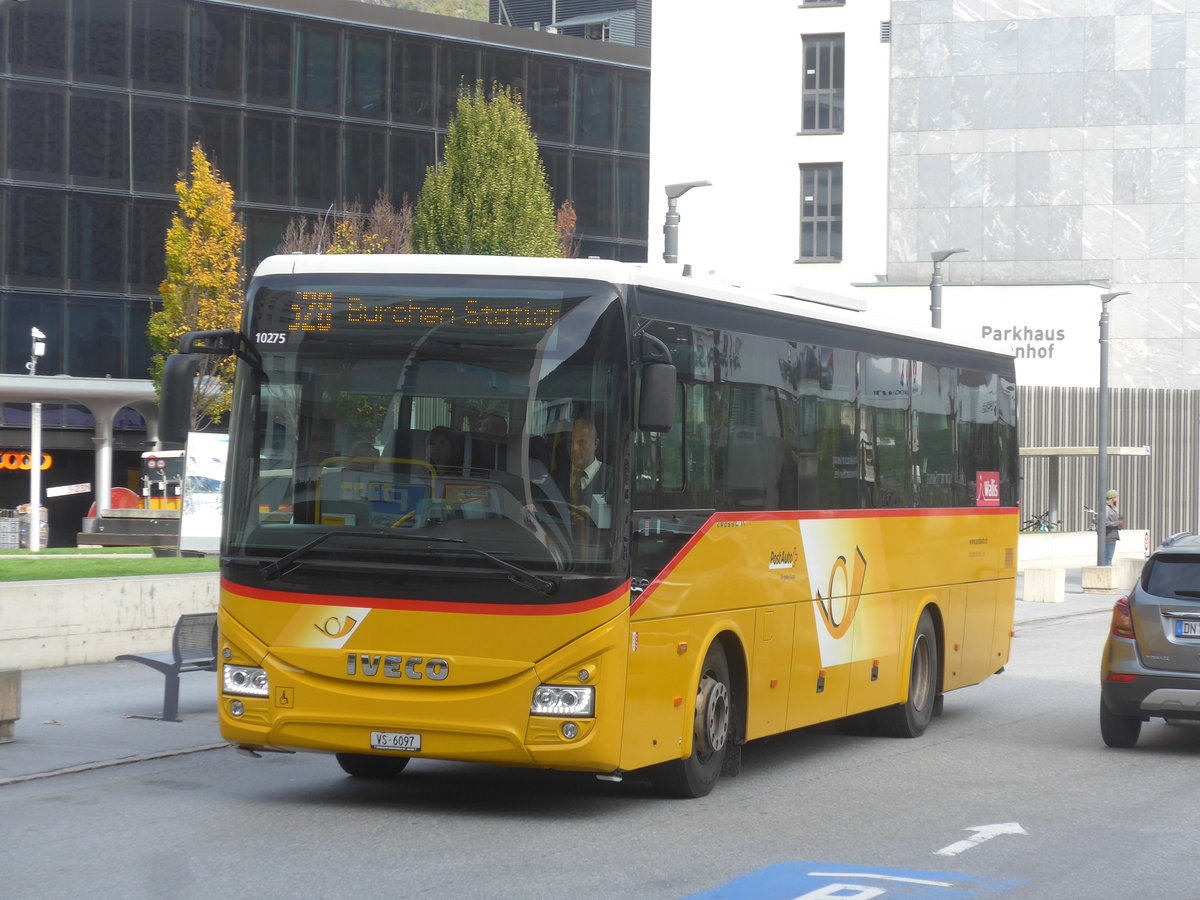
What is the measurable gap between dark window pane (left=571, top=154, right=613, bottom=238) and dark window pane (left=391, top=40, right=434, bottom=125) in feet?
19.4

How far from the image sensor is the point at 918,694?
49.2 feet

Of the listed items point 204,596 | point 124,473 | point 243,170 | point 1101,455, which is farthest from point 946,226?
point 204,596

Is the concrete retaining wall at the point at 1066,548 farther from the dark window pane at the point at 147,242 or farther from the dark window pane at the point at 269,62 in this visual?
the dark window pane at the point at 269,62

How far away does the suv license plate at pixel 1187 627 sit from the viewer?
13211 mm

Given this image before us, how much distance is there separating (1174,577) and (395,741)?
6.56m

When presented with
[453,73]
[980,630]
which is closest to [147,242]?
[453,73]

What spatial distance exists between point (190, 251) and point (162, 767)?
36.3 meters

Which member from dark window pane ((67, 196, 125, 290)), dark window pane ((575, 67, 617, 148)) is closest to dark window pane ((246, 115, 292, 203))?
dark window pane ((67, 196, 125, 290))

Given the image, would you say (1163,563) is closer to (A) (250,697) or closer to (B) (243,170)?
(A) (250,697)

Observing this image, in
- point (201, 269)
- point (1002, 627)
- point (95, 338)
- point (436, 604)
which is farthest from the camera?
point (95, 338)

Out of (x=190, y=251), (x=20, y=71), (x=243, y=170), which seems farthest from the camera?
(x=243, y=170)

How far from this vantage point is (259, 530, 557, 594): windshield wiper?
31.6 feet

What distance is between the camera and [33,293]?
172ft

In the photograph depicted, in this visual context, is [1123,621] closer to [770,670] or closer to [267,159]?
[770,670]
